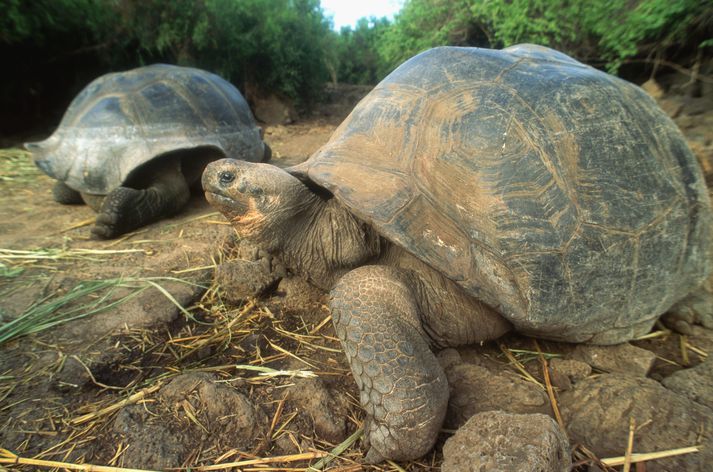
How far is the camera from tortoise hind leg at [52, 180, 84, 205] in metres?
4.07

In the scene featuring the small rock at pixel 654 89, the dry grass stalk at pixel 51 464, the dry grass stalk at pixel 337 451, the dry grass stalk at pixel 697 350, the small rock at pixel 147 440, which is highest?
the small rock at pixel 654 89

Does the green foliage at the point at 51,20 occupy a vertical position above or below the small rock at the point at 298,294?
above

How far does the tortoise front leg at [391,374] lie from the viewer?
4.58 feet

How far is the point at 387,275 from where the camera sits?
5.83 feet

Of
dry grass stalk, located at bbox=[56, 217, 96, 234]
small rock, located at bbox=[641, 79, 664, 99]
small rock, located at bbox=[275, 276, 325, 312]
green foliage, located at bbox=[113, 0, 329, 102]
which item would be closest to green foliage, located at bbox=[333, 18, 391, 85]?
green foliage, located at bbox=[113, 0, 329, 102]

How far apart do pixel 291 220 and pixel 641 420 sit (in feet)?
5.73

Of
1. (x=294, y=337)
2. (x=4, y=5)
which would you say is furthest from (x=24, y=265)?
Result: (x=4, y=5)

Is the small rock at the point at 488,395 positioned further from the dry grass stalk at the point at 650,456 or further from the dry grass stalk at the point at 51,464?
the dry grass stalk at the point at 51,464

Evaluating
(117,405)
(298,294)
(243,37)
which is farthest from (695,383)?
(243,37)

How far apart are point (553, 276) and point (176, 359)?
5.92 ft

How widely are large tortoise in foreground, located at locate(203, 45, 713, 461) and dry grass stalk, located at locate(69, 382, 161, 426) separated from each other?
0.85 meters

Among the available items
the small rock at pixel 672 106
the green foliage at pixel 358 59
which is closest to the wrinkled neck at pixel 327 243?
the small rock at pixel 672 106

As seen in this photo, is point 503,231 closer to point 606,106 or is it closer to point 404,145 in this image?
point 404,145

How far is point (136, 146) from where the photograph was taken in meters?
3.70
